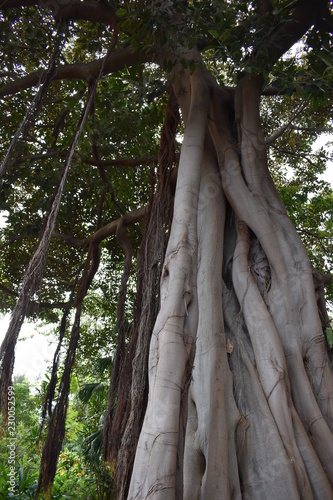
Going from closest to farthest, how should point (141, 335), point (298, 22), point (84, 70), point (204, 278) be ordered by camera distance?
point (141, 335), point (204, 278), point (298, 22), point (84, 70)

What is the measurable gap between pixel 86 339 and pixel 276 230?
4.85 metres

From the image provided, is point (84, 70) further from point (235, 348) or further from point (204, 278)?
point (235, 348)

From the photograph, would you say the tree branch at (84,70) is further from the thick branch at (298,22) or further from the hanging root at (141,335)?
the thick branch at (298,22)

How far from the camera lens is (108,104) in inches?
180

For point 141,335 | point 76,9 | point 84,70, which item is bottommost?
point 141,335

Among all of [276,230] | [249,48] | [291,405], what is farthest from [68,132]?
[291,405]

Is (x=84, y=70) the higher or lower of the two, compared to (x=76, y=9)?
lower

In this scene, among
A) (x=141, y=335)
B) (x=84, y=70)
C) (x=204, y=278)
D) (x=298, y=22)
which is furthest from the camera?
(x=84, y=70)

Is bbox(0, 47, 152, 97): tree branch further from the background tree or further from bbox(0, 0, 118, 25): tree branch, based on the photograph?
bbox(0, 0, 118, 25): tree branch

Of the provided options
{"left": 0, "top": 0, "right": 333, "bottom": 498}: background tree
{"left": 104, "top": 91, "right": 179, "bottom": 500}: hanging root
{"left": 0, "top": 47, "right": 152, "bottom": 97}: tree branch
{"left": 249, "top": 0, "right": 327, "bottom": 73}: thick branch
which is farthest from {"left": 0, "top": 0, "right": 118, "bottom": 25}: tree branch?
{"left": 249, "top": 0, "right": 327, "bottom": 73}: thick branch

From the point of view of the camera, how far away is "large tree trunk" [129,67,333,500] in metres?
1.72

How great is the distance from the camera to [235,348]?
2525 mm

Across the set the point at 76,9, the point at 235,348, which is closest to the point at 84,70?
the point at 76,9

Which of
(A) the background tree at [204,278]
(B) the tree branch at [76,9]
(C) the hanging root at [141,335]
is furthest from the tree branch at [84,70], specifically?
(C) the hanging root at [141,335]
